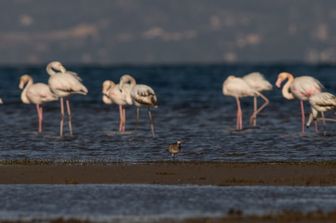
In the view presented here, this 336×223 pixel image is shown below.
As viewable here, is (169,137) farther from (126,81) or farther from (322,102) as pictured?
(126,81)

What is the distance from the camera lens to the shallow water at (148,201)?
13219mm

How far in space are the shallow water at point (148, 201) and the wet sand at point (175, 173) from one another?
59 cm

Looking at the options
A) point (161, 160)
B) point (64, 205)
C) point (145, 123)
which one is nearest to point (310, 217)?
point (64, 205)

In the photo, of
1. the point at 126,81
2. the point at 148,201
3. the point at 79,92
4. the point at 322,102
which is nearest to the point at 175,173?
the point at 148,201

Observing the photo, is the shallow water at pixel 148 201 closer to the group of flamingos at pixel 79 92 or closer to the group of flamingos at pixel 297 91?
the group of flamingos at pixel 79 92

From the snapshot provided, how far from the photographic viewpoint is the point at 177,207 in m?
13.7

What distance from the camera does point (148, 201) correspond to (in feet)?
46.4

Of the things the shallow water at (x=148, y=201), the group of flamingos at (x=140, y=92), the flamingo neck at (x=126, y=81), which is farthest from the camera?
the flamingo neck at (x=126, y=81)

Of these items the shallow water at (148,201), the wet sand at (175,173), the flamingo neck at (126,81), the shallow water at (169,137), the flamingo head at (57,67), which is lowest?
the shallow water at (148,201)

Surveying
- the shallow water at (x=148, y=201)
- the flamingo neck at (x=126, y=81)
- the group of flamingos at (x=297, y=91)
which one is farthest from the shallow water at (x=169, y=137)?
the shallow water at (x=148, y=201)

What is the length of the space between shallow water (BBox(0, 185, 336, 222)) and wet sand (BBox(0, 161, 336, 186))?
59cm

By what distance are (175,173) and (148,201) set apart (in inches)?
119

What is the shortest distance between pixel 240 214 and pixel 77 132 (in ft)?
45.9

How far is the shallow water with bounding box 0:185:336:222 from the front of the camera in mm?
13219
